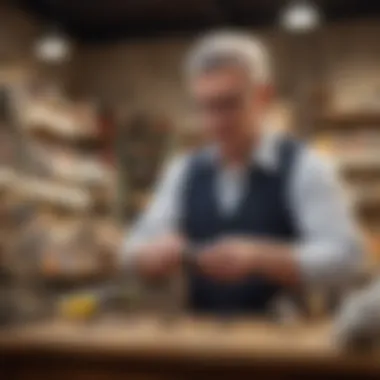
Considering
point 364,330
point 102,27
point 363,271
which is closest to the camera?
point 364,330

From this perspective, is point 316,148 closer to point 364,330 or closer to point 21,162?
point 364,330

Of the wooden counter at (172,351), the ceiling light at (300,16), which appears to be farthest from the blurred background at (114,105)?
the wooden counter at (172,351)

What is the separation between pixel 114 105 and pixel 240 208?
1.03 ft

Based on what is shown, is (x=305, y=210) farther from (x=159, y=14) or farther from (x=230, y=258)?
(x=159, y=14)

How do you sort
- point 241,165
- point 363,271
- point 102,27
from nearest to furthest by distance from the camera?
point 363,271, point 241,165, point 102,27

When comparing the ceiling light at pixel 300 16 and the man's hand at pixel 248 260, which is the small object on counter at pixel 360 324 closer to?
the man's hand at pixel 248 260

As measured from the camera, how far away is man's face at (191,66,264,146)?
1594mm

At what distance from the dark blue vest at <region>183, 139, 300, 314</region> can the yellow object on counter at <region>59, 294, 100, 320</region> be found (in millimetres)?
184

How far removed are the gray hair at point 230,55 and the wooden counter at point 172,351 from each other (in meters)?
0.45

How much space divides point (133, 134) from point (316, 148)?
0.34m

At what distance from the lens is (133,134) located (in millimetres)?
1646

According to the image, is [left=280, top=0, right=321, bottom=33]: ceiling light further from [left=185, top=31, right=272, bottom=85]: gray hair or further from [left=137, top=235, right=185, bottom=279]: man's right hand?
[left=137, top=235, right=185, bottom=279]: man's right hand

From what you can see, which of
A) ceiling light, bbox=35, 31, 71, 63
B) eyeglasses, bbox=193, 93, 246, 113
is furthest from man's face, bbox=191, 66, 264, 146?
ceiling light, bbox=35, 31, 71, 63

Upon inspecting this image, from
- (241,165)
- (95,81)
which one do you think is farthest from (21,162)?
(241,165)
